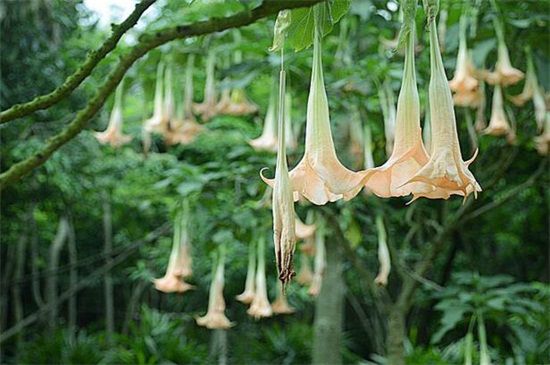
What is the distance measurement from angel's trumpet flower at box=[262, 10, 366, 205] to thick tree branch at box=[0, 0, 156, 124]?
18cm

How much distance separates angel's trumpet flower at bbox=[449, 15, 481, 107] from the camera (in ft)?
5.70

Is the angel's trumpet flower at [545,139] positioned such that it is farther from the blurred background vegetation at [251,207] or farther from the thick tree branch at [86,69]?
the thick tree branch at [86,69]

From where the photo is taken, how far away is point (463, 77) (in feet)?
5.82

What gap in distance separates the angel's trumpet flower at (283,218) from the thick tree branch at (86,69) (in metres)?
0.20

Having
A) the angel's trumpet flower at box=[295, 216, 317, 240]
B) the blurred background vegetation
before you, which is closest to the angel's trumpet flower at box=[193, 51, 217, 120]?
the blurred background vegetation

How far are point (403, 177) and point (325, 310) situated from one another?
1.96 m

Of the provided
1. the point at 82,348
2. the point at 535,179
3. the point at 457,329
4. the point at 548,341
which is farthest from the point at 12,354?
the point at 535,179

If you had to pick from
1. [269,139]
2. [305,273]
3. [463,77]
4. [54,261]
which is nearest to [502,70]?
[463,77]

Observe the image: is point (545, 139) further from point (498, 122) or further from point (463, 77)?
point (463, 77)

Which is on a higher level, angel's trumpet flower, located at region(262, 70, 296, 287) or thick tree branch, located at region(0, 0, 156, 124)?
thick tree branch, located at region(0, 0, 156, 124)

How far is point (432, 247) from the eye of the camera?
2.09 m

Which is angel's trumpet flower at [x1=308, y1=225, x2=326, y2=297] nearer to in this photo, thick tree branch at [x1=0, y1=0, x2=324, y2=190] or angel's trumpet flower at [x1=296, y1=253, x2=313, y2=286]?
angel's trumpet flower at [x1=296, y1=253, x2=313, y2=286]

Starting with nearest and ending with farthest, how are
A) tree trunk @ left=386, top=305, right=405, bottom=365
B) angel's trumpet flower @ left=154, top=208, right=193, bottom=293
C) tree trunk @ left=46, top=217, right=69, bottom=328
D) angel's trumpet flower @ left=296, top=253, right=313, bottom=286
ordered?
tree trunk @ left=386, top=305, right=405, bottom=365 → angel's trumpet flower @ left=154, top=208, right=193, bottom=293 → angel's trumpet flower @ left=296, top=253, right=313, bottom=286 → tree trunk @ left=46, top=217, right=69, bottom=328

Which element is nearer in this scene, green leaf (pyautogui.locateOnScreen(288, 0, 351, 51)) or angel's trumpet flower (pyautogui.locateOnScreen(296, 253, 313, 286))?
green leaf (pyautogui.locateOnScreen(288, 0, 351, 51))
